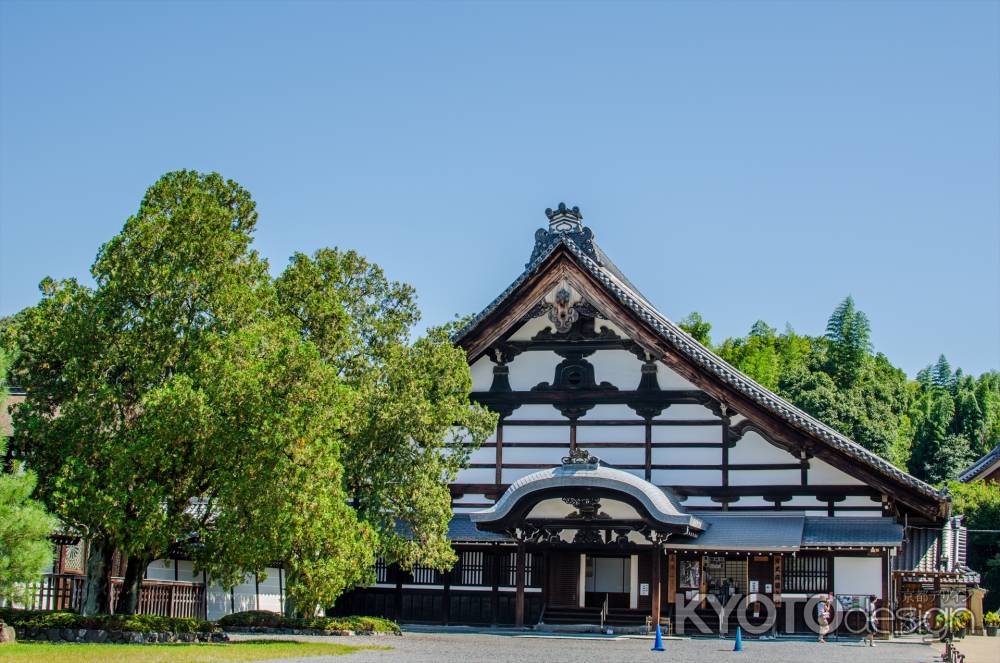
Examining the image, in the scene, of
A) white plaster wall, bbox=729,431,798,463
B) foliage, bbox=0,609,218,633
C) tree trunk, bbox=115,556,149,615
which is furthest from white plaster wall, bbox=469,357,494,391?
foliage, bbox=0,609,218,633

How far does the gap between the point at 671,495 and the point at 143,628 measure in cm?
1464

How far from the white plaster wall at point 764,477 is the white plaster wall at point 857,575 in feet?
7.60

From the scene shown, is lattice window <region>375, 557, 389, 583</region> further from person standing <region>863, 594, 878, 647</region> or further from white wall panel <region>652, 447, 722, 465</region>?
person standing <region>863, 594, 878, 647</region>

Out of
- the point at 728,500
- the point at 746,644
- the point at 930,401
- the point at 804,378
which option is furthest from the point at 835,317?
the point at 746,644

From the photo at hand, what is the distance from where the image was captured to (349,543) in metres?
21.3

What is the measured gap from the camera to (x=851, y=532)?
93.6ft

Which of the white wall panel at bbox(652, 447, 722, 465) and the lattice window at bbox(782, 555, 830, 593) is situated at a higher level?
the white wall panel at bbox(652, 447, 722, 465)

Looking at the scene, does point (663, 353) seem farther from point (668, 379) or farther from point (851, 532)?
point (851, 532)

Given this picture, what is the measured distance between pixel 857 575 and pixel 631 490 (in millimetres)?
6012

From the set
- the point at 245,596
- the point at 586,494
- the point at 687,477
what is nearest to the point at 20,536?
the point at 245,596

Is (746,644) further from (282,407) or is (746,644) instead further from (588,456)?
(282,407)

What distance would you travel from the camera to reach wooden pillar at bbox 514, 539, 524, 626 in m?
29.2

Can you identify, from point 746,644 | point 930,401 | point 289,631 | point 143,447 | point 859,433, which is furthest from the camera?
point 930,401

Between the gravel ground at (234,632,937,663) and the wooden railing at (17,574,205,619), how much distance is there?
473 cm
